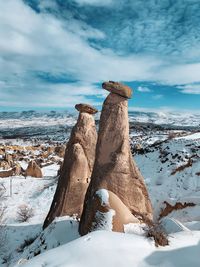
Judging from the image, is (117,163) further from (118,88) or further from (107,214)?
(118,88)

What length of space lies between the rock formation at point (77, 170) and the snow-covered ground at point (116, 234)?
752mm

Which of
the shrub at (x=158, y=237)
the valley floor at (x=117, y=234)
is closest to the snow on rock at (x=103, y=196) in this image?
the valley floor at (x=117, y=234)

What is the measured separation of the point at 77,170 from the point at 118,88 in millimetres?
3914

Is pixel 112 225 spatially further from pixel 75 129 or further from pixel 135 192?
pixel 75 129

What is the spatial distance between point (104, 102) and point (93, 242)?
5635 mm

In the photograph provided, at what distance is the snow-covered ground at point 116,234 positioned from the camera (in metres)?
6.11

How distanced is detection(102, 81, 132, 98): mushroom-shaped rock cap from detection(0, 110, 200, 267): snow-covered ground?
4.15m

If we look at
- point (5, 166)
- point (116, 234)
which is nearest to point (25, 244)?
point (116, 234)

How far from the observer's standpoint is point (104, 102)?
11.2 metres

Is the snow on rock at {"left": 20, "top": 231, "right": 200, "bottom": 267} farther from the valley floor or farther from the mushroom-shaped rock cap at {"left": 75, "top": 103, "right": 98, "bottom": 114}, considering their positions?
the mushroom-shaped rock cap at {"left": 75, "top": 103, "right": 98, "bottom": 114}

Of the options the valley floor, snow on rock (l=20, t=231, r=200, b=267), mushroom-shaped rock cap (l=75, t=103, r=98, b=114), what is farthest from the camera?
mushroom-shaped rock cap (l=75, t=103, r=98, b=114)

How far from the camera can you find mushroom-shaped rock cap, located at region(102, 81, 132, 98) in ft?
35.7

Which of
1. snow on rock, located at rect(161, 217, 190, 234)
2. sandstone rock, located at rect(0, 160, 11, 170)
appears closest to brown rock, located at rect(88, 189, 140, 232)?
snow on rock, located at rect(161, 217, 190, 234)

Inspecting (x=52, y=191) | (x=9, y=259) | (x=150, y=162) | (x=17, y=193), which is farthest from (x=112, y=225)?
(x=150, y=162)
